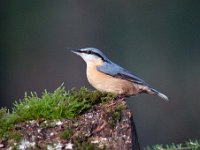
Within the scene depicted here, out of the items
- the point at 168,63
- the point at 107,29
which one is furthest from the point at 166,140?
the point at 107,29

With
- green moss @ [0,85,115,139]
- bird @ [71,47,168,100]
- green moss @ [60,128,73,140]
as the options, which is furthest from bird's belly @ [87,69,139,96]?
green moss @ [60,128,73,140]

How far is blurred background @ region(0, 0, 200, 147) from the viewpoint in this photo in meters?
10.1

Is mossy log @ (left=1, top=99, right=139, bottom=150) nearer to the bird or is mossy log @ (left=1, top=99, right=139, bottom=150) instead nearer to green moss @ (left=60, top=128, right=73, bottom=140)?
green moss @ (left=60, top=128, right=73, bottom=140)

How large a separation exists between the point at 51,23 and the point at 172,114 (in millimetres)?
2417

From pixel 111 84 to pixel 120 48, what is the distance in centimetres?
523

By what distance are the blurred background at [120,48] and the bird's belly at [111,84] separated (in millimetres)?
4475

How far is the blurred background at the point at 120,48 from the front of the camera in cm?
1011

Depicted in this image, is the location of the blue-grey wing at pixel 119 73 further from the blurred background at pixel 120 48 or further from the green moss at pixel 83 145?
the blurred background at pixel 120 48

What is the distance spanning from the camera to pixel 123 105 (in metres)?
4.37

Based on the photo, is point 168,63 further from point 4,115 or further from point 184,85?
point 4,115

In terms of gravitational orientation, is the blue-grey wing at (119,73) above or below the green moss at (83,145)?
above

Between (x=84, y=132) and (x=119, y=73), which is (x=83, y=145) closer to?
(x=84, y=132)

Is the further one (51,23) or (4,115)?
(51,23)

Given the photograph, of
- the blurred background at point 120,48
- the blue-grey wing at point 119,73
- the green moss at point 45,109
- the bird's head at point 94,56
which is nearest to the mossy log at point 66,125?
the green moss at point 45,109
